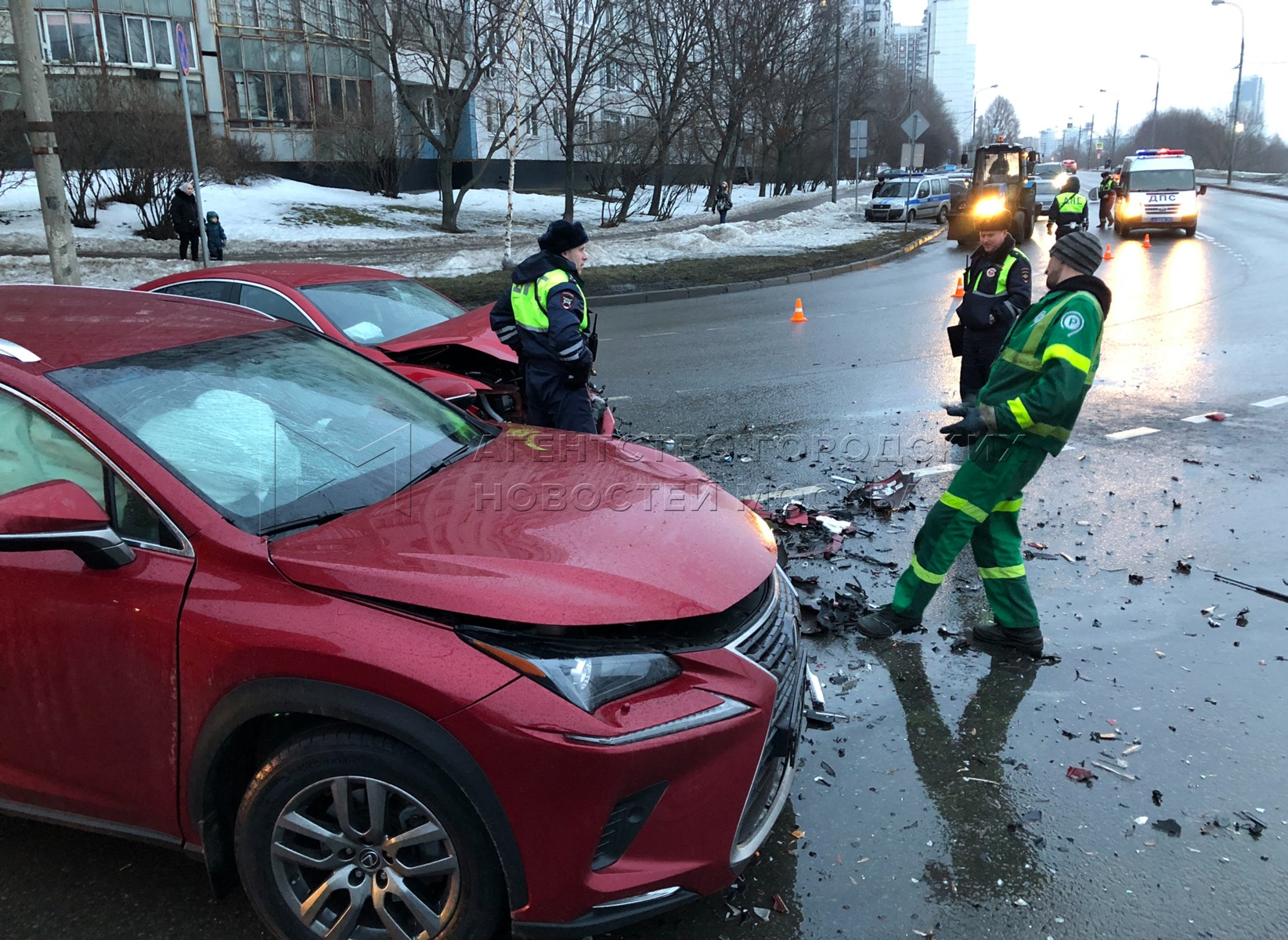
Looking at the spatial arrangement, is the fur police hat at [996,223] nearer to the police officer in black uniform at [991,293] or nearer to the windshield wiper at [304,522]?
the police officer in black uniform at [991,293]

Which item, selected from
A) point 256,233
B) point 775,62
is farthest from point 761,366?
point 775,62

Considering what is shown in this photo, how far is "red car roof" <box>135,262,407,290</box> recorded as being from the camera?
670cm

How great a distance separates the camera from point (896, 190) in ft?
113

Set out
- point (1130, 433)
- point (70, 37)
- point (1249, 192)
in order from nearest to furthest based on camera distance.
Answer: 1. point (1130, 433)
2. point (70, 37)
3. point (1249, 192)

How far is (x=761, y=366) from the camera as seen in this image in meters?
10.4

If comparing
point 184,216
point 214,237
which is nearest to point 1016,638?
point 214,237

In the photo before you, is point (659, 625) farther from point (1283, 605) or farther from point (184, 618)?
point (1283, 605)

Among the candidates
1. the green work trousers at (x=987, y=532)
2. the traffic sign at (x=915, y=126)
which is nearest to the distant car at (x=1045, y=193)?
the traffic sign at (x=915, y=126)

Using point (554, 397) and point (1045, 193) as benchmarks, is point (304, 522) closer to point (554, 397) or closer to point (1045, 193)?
point (554, 397)

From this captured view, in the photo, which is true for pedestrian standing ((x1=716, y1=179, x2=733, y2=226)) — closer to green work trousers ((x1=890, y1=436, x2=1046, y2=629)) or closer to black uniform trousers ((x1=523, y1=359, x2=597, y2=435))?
black uniform trousers ((x1=523, y1=359, x2=597, y2=435))

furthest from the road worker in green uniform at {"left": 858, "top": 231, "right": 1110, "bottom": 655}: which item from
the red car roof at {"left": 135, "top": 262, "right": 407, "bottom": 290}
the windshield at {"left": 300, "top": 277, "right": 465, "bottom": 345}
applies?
the red car roof at {"left": 135, "top": 262, "right": 407, "bottom": 290}

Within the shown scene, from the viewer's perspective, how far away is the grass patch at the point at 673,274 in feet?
53.8

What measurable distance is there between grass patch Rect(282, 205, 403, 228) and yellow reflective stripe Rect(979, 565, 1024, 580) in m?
28.9

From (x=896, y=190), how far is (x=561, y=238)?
3220cm
